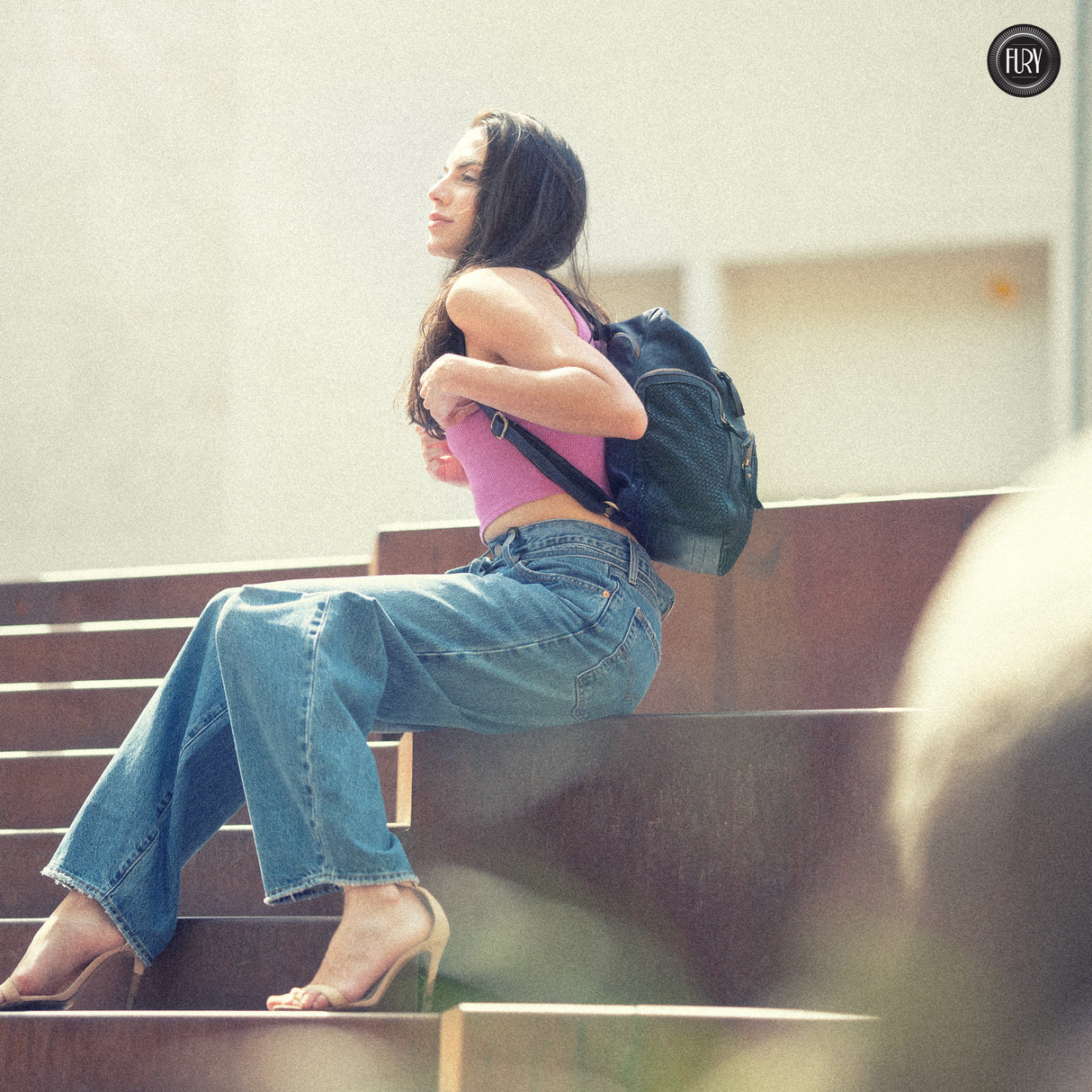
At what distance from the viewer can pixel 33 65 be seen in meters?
6.61

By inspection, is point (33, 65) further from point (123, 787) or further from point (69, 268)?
point (123, 787)

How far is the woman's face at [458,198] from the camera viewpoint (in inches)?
88.5

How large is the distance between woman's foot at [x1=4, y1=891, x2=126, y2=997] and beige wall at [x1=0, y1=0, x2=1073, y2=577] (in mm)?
4498

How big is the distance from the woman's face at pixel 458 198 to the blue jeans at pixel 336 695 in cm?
57

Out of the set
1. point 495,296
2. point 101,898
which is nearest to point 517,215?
point 495,296

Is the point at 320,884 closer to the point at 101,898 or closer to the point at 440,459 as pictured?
the point at 101,898

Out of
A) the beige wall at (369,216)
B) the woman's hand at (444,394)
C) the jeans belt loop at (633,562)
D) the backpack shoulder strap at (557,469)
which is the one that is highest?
the beige wall at (369,216)

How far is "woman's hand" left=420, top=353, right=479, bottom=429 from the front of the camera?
2.00 metres

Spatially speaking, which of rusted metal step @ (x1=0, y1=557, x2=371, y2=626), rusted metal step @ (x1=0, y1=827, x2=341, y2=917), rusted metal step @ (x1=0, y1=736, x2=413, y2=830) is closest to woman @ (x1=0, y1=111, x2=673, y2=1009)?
rusted metal step @ (x1=0, y1=827, x2=341, y2=917)

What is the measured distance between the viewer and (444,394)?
2.05 meters

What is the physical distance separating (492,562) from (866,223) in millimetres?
4831

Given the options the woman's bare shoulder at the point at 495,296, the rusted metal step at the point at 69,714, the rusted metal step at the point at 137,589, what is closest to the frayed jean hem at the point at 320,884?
the woman's bare shoulder at the point at 495,296

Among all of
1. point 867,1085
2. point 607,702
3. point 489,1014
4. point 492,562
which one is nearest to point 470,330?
point 492,562

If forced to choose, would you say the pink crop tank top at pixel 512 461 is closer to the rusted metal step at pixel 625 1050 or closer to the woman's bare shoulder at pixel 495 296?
the woman's bare shoulder at pixel 495 296
